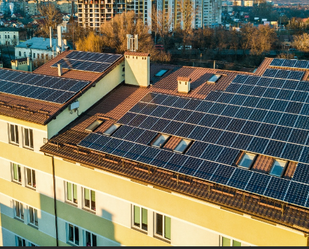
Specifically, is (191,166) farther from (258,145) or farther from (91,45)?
(91,45)

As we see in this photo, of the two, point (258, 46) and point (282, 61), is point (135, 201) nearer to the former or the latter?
point (282, 61)

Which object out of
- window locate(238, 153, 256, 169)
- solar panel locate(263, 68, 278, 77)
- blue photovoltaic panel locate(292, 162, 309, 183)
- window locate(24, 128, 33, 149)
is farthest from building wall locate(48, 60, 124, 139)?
blue photovoltaic panel locate(292, 162, 309, 183)

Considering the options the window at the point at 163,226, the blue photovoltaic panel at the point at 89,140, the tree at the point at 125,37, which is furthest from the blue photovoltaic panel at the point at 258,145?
the tree at the point at 125,37

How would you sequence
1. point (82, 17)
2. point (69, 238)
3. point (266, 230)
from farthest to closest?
point (82, 17), point (69, 238), point (266, 230)

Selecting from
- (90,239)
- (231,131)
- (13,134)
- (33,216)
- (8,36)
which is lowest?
(33,216)

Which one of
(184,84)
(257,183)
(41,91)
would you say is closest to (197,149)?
(257,183)

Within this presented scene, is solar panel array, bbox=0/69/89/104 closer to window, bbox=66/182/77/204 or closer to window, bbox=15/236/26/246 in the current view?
window, bbox=66/182/77/204

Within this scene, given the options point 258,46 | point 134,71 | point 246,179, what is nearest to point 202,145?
point 246,179
